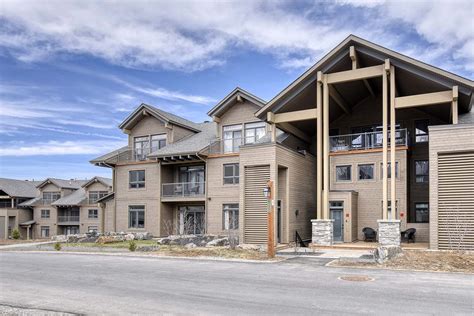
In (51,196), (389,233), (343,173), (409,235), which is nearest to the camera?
(389,233)

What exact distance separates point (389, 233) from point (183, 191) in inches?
585

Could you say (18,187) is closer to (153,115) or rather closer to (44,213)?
(44,213)

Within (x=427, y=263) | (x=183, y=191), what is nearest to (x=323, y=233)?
(x=427, y=263)

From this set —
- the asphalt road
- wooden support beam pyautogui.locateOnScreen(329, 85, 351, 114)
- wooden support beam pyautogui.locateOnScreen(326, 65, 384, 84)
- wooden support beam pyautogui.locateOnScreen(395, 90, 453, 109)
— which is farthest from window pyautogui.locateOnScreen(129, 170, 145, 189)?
wooden support beam pyautogui.locateOnScreen(395, 90, 453, 109)

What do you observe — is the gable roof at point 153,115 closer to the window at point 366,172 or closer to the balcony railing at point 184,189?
the balcony railing at point 184,189

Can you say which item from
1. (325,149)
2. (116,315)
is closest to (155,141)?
(325,149)

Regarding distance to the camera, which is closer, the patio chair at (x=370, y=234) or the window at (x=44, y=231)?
the patio chair at (x=370, y=234)

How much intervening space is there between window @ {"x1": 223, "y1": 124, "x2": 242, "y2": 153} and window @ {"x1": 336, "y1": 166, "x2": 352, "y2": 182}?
23.1 ft

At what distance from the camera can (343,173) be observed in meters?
24.4

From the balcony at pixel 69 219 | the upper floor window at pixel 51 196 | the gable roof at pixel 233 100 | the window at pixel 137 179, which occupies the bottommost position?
the balcony at pixel 69 219

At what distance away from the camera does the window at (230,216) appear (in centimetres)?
2744

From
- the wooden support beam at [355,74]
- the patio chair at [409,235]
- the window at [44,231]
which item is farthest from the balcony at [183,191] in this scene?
the window at [44,231]

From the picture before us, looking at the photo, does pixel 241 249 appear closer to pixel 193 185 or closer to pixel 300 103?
pixel 300 103

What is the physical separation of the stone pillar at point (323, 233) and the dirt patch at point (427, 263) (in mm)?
5875
